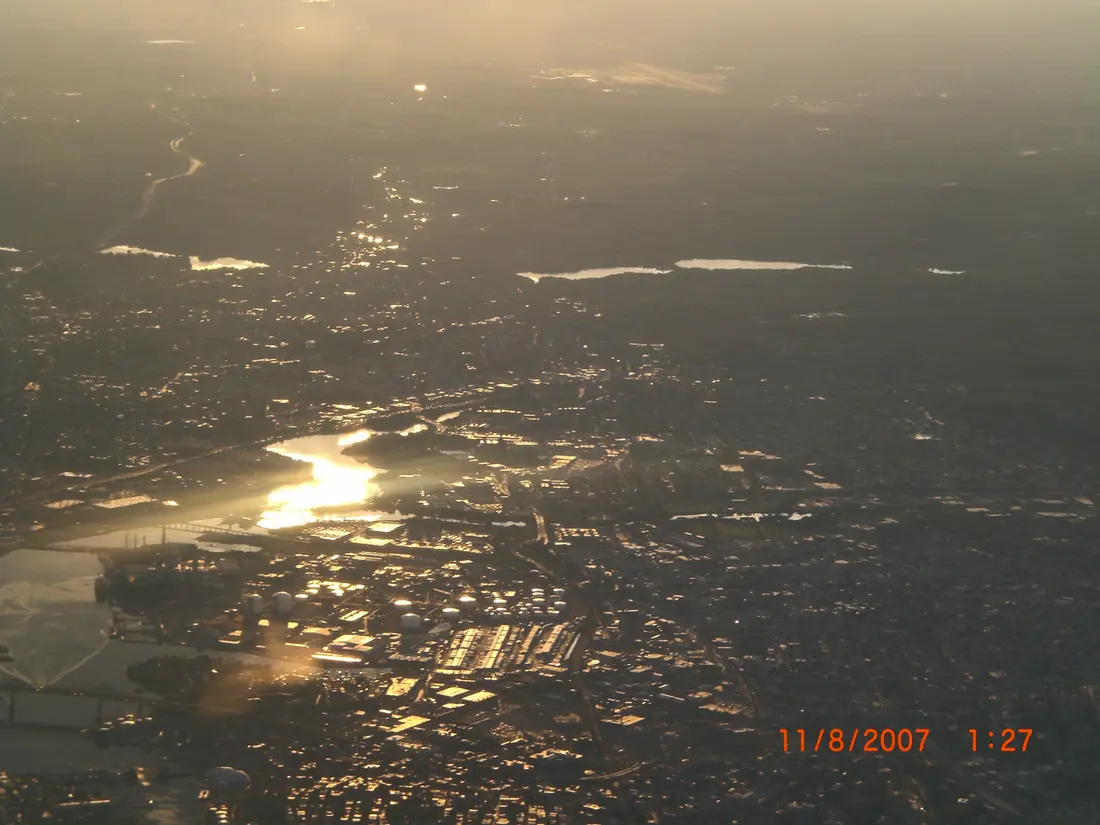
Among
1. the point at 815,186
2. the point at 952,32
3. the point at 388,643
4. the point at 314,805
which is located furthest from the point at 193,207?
the point at 952,32

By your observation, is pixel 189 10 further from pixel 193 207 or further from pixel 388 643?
pixel 388 643
